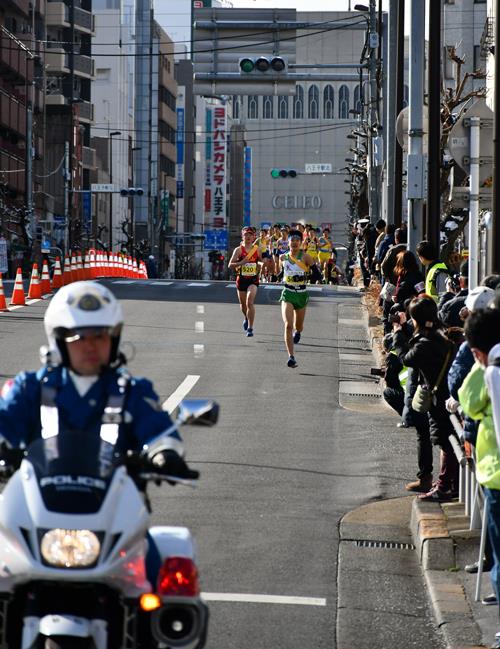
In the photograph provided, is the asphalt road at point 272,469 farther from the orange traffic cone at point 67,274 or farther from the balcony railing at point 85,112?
the balcony railing at point 85,112

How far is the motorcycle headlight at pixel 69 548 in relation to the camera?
4.85 m

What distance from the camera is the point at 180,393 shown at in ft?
59.1

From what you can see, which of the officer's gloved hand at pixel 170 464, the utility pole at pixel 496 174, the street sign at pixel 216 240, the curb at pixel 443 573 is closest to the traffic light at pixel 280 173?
the street sign at pixel 216 240

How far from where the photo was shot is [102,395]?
18.6 feet

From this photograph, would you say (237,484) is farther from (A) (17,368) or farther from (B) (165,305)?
(B) (165,305)

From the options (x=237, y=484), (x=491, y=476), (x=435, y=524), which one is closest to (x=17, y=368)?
(x=237, y=484)

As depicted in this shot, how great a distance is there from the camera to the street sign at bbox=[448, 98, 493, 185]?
575 inches

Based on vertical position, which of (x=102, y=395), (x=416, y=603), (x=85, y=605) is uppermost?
(x=102, y=395)

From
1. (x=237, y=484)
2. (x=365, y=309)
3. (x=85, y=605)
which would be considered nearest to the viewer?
(x=85, y=605)

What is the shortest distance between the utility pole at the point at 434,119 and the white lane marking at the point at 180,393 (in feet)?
16.0

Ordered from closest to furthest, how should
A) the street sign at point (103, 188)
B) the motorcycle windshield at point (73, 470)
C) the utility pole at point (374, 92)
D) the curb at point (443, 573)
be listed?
the motorcycle windshield at point (73, 470), the curb at point (443, 573), the utility pole at point (374, 92), the street sign at point (103, 188)

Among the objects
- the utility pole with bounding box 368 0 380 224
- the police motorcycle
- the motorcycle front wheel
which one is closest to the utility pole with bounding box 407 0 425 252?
the police motorcycle

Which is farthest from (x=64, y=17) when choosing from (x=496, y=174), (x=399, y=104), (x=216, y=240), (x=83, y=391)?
(x=83, y=391)

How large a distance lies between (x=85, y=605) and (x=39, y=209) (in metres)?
89.6
